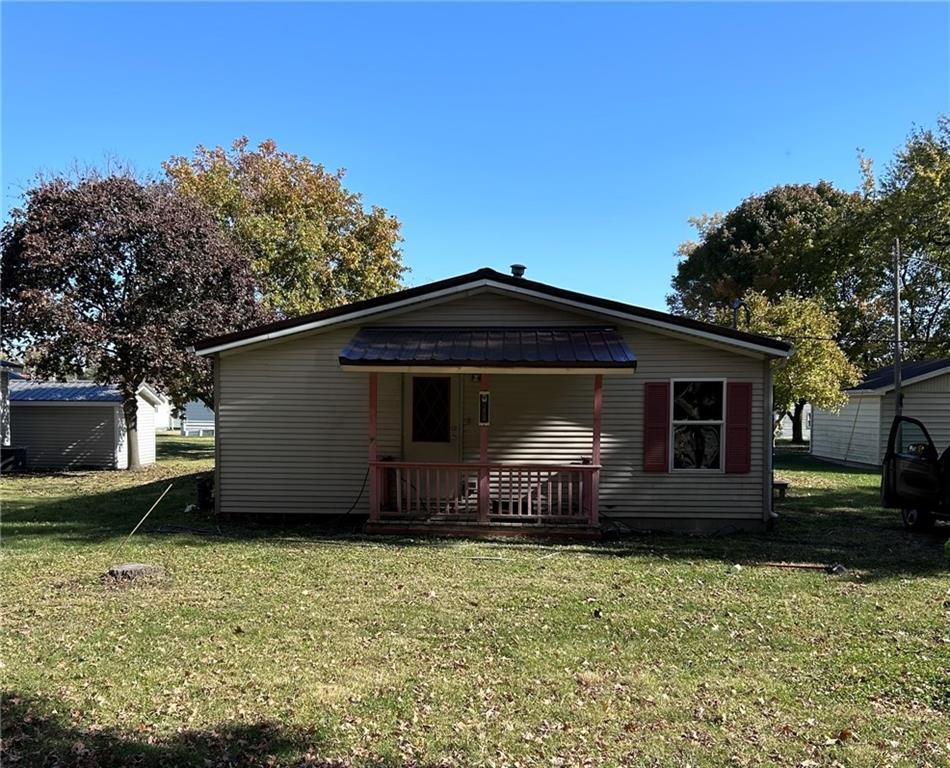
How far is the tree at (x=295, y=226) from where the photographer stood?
78.8 feet

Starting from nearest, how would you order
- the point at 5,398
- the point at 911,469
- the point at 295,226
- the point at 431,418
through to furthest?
the point at 911,469 < the point at 431,418 < the point at 5,398 < the point at 295,226

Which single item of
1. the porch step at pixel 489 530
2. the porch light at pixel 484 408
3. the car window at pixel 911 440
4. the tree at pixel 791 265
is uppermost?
the tree at pixel 791 265

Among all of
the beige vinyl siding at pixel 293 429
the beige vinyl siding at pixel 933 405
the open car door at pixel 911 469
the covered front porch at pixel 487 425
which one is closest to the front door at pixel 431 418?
the covered front porch at pixel 487 425

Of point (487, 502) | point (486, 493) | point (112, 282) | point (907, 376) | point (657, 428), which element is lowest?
point (487, 502)

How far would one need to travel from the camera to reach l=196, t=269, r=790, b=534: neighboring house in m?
9.74

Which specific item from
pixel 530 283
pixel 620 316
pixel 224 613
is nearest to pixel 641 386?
pixel 620 316

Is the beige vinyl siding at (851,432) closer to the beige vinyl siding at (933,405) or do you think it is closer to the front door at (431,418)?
the beige vinyl siding at (933,405)

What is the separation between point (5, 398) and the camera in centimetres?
1952

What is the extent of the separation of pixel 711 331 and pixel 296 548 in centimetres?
641

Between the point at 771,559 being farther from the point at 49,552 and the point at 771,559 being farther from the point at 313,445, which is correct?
the point at 49,552

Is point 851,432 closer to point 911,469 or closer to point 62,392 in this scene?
point 911,469

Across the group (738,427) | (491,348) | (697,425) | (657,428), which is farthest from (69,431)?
(738,427)

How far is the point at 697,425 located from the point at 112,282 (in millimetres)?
14805

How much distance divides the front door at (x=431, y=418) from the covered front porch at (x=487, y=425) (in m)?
0.02
